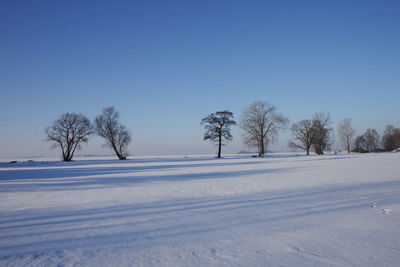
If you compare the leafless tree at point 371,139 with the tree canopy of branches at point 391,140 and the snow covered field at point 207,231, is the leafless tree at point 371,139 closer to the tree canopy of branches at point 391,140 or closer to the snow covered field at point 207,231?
the tree canopy of branches at point 391,140

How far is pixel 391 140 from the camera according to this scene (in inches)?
2596

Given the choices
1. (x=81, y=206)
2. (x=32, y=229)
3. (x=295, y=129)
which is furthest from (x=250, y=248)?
(x=295, y=129)

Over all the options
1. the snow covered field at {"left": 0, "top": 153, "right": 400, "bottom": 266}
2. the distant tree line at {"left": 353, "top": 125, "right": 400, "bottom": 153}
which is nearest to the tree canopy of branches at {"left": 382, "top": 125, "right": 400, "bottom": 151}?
the distant tree line at {"left": 353, "top": 125, "right": 400, "bottom": 153}

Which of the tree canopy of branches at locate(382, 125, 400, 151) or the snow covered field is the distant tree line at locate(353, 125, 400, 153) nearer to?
the tree canopy of branches at locate(382, 125, 400, 151)

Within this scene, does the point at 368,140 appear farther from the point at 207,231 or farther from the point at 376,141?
the point at 207,231

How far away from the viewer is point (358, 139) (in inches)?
2579

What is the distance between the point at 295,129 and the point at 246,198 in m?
50.1

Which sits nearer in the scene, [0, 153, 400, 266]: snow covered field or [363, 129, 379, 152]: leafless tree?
[0, 153, 400, 266]: snow covered field

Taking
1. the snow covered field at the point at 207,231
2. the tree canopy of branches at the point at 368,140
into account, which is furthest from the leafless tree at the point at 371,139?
the snow covered field at the point at 207,231

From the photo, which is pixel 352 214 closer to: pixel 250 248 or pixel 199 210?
pixel 250 248

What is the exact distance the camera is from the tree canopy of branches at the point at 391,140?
209 feet

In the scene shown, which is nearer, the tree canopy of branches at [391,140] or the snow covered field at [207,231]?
the snow covered field at [207,231]

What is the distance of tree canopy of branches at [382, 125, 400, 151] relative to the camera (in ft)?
209

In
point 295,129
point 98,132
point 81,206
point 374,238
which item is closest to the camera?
point 374,238
